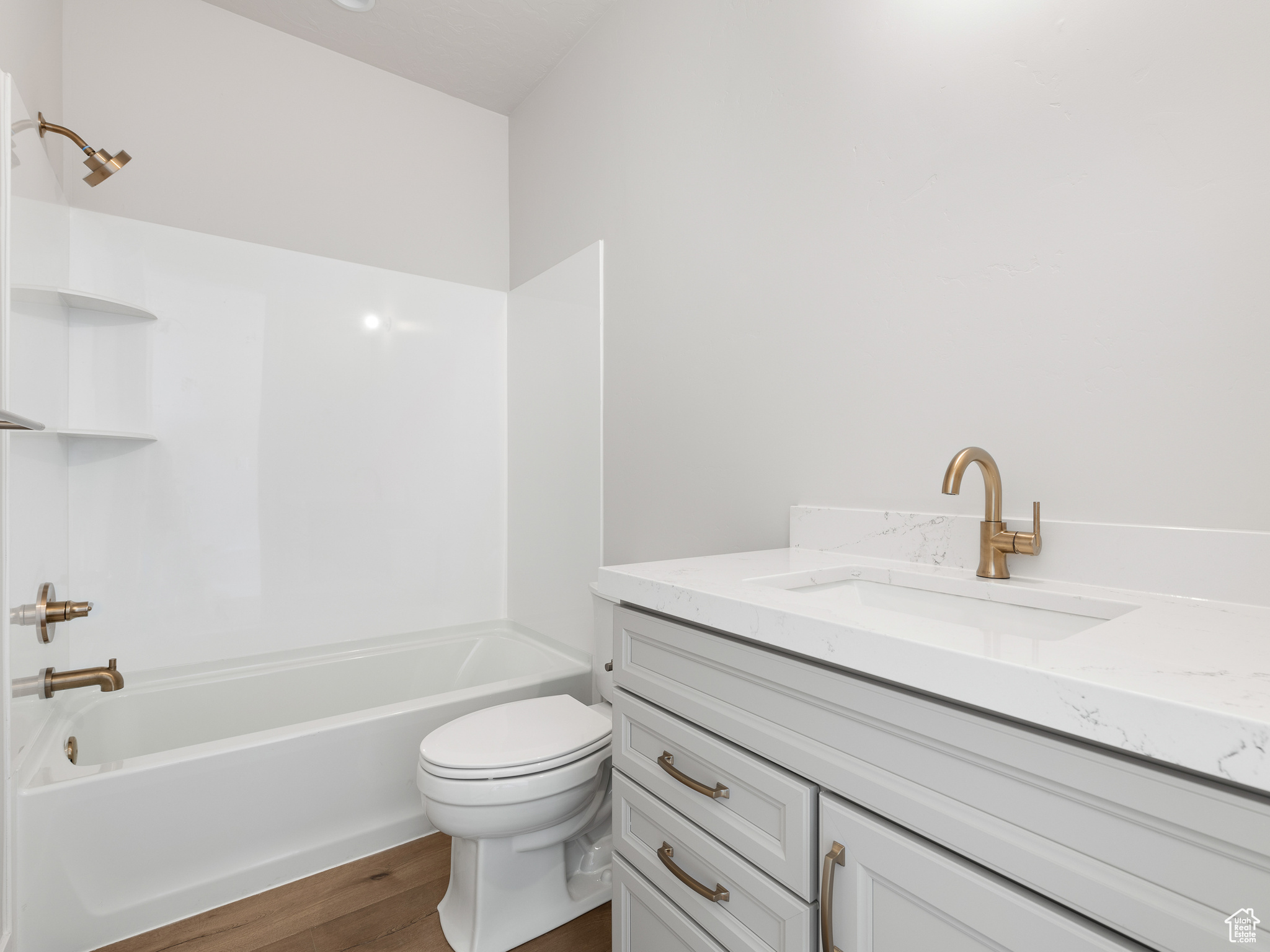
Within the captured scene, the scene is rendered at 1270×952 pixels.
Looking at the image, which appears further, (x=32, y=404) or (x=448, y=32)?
(x=448, y=32)

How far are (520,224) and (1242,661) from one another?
8.96 ft

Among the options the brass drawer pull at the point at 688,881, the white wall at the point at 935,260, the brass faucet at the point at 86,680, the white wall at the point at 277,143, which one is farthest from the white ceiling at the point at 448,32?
the brass drawer pull at the point at 688,881

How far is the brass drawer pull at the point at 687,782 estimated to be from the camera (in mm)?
902

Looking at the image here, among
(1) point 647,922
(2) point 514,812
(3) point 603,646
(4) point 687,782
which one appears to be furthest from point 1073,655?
(3) point 603,646

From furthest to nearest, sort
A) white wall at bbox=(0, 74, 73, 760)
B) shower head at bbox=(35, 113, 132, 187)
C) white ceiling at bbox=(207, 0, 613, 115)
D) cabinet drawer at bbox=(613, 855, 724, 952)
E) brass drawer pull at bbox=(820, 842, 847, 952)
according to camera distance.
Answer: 1. white ceiling at bbox=(207, 0, 613, 115)
2. shower head at bbox=(35, 113, 132, 187)
3. white wall at bbox=(0, 74, 73, 760)
4. cabinet drawer at bbox=(613, 855, 724, 952)
5. brass drawer pull at bbox=(820, 842, 847, 952)

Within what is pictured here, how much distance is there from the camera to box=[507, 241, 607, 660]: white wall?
2229 millimetres

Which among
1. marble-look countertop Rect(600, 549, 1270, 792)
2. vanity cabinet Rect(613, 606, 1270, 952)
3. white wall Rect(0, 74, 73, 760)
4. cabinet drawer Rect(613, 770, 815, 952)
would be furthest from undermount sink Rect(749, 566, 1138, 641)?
white wall Rect(0, 74, 73, 760)

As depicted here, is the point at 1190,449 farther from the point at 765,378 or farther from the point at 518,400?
the point at 518,400

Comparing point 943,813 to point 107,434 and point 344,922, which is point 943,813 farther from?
point 107,434

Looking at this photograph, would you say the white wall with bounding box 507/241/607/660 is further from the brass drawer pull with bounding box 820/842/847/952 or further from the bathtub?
the brass drawer pull with bounding box 820/842/847/952

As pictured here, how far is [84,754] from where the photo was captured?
1776 mm

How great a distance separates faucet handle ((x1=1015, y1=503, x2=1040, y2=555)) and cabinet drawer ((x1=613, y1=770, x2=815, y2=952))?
0.63m

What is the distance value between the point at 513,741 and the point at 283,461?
142cm

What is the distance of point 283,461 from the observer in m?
2.25
